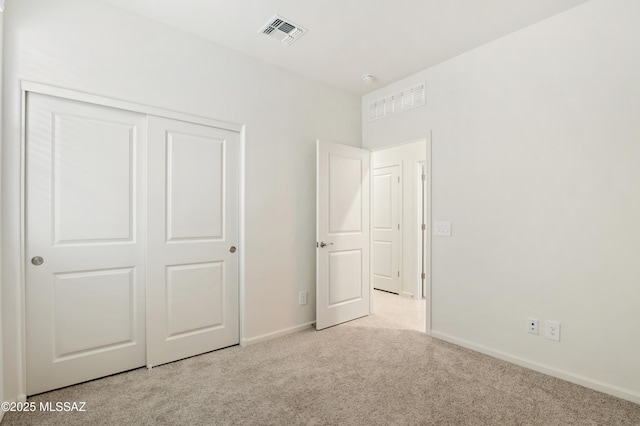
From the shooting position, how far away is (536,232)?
245 cm

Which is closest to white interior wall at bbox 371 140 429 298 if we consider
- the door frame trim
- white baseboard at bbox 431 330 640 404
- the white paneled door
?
white baseboard at bbox 431 330 640 404

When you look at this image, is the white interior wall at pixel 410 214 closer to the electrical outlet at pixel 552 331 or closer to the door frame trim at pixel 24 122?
the electrical outlet at pixel 552 331

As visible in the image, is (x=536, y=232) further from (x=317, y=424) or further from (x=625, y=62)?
(x=317, y=424)

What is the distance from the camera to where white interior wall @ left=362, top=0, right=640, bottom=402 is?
6.80ft

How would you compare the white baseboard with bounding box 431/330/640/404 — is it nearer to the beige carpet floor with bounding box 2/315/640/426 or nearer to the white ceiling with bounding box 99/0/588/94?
the beige carpet floor with bounding box 2/315/640/426

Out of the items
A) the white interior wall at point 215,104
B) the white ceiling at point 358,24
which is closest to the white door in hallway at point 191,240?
the white interior wall at point 215,104

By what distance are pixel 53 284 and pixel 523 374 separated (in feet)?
11.2

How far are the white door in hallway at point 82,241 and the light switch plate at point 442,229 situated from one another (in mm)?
2620

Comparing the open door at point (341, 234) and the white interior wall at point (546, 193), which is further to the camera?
the open door at point (341, 234)

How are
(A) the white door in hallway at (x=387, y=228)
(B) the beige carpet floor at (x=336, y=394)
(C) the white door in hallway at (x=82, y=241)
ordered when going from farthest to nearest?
1. (A) the white door in hallway at (x=387, y=228)
2. (C) the white door in hallway at (x=82, y=241)
3. (B) the beige carpet floor at (x=336, y=394)

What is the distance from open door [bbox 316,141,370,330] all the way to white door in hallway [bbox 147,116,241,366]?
0.89 meters

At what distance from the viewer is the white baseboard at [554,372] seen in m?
2.04

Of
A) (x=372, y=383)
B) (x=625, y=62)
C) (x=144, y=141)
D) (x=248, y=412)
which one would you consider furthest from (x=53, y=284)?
(x=625, y=62)

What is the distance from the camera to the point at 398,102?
346cm
